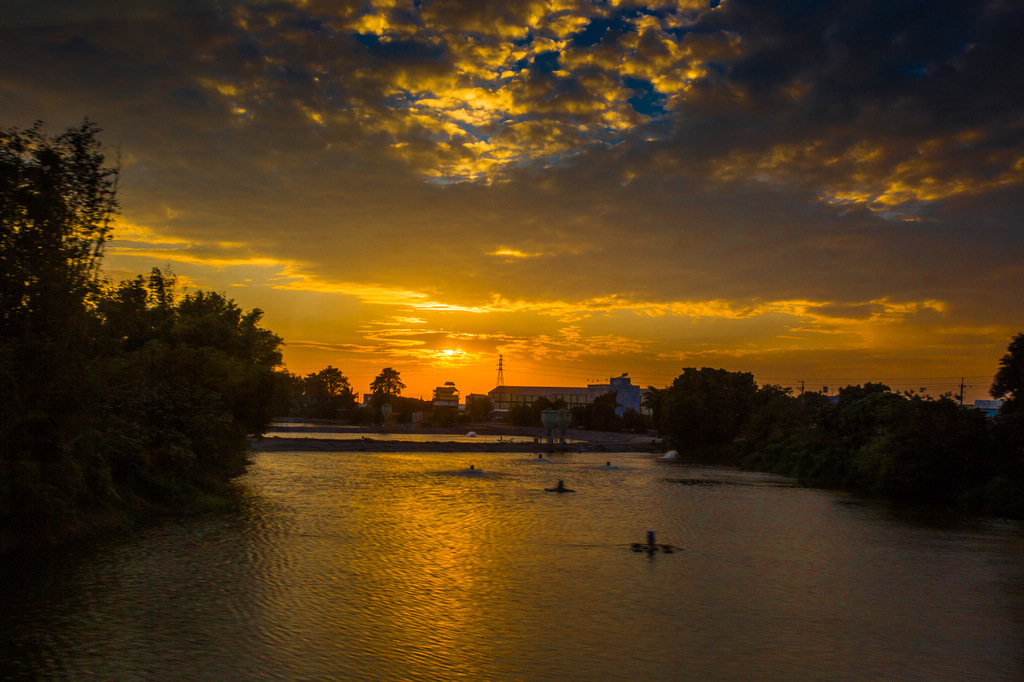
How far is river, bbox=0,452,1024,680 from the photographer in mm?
13961

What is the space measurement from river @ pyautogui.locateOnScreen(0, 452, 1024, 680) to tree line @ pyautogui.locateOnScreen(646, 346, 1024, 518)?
6.02m

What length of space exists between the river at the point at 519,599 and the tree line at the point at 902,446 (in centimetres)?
602

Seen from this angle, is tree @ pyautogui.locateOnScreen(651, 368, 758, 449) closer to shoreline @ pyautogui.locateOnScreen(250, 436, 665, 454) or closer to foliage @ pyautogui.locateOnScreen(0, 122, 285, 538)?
shoreline @ pyautogui.locateOnScreen(250, 436, 665, 454)

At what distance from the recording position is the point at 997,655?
50.1 feet

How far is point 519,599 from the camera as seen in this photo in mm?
18922

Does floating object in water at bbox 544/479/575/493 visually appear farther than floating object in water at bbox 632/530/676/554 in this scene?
Yes

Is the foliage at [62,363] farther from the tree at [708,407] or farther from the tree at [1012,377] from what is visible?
the tree at [708,407]

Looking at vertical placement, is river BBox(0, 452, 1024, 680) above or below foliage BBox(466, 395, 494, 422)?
below

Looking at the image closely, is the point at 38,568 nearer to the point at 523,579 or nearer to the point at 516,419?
the point at 523,579

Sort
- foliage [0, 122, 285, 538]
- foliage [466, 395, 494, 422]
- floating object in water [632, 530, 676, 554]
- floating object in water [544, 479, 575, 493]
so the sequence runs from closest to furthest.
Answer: foliage [0, 122, 285, 538] < floating object in water [632, 530, 676, 554] < floating object in water [544, 479, 575, 493] < foliage [466, 395, 494, 422]

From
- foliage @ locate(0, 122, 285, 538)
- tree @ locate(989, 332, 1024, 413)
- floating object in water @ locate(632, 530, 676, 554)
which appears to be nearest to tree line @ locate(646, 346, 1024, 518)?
tree @ locate(989, 332, 1024, 413)

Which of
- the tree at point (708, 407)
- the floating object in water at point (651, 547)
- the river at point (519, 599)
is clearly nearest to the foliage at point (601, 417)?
the tree at point (708, 407)

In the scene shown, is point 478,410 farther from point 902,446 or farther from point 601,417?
point 902,446

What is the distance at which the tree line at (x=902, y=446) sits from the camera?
3909cm
